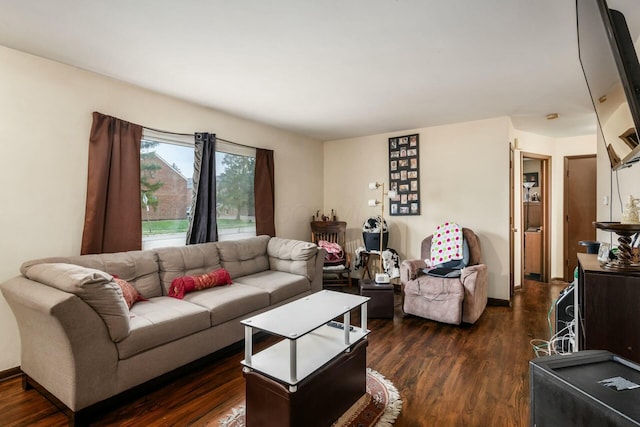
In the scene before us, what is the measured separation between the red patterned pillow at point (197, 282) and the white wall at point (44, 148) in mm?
820

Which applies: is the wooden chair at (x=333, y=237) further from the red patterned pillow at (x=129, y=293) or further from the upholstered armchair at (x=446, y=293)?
the red patterned pillow at (x=129, y=293)

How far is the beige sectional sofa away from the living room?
41 centimetres

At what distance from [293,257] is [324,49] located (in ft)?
7.12

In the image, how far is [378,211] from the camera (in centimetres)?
479

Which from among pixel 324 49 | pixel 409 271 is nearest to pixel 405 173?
pixel 409 271

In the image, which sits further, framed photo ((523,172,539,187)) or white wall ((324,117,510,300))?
framed photo ((523,172,539,187))

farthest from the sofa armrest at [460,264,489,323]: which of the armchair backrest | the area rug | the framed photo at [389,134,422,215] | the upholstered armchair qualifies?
the area rug

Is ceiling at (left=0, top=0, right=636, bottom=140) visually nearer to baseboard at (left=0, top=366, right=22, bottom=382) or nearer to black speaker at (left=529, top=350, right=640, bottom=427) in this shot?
black speaker at (left=529, top=350, right=640, bottom=427)

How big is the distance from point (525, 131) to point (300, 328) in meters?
4.57

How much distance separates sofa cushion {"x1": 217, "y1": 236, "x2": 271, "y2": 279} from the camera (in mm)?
3332

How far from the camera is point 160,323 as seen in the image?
2.11 m

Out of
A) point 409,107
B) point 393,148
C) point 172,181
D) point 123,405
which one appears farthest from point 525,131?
point 123,405

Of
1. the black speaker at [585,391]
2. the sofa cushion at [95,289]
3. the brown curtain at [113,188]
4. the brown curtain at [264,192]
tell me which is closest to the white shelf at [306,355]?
the sofa cushion at [95,289]

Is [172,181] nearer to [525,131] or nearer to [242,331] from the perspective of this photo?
[242,331]
